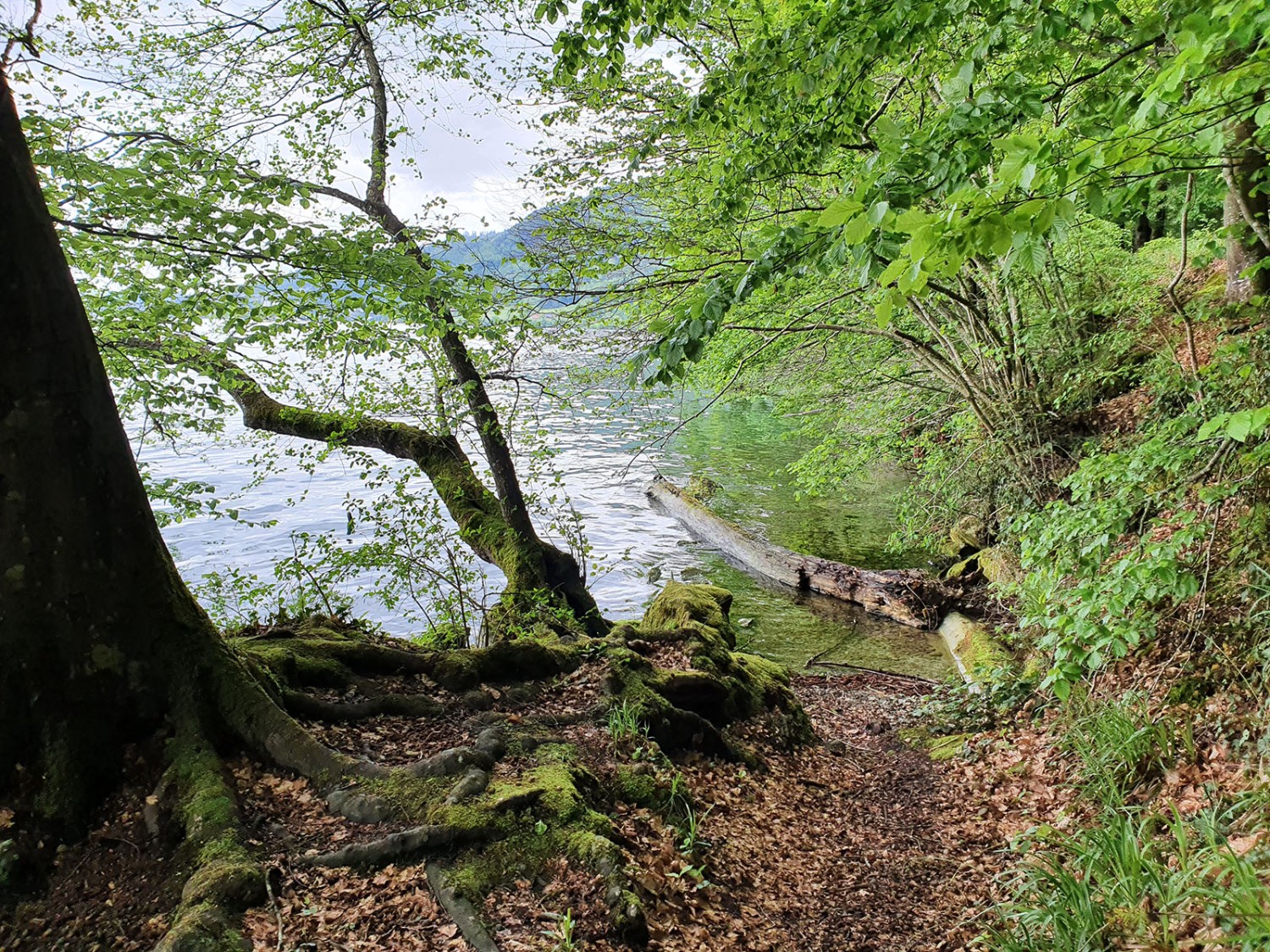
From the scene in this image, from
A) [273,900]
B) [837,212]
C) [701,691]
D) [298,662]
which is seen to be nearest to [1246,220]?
[837,212]

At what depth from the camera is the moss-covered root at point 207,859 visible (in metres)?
2.75

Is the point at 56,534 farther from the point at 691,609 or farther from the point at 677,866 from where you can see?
the point at 691,609

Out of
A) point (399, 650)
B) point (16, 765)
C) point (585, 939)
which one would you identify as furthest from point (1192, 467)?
point (16, 765)

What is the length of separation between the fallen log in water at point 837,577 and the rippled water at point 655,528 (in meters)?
0.32

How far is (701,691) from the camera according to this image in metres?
6.45

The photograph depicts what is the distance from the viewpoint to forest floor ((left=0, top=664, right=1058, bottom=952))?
3.03 meters

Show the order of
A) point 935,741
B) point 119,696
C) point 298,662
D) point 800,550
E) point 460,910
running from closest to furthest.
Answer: point 460,910, point 119,696, point 298,662, point 935,741, point 800,550

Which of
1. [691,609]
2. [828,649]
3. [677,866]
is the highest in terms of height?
[691,609]

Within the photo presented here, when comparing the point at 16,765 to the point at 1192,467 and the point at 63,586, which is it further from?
the point at 1192,467

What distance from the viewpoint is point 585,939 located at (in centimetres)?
318

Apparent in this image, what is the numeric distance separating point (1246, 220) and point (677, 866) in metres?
7.12

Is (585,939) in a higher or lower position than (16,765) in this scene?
lower

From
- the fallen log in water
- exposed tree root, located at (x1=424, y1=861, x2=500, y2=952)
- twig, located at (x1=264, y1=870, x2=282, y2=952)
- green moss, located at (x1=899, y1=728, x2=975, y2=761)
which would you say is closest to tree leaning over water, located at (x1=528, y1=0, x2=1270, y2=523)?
the fallen log in water

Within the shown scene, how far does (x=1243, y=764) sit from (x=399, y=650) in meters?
5.91
